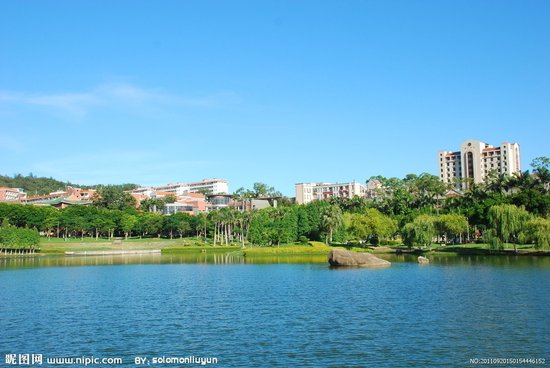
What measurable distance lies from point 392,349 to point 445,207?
91.2 m

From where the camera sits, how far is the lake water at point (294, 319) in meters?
23.7

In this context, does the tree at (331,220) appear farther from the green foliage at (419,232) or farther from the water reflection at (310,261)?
the green foliage at (419,232)

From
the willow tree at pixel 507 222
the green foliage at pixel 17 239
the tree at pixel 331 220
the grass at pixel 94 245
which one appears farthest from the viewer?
the grass at pixel 94 245

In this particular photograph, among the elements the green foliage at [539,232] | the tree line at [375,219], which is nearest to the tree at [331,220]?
the tree line at [375,219]

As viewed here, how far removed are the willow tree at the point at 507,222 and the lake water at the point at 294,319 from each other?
25.8 metres

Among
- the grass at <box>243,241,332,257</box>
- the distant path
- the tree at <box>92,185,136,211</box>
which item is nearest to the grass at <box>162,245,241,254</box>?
the distant path

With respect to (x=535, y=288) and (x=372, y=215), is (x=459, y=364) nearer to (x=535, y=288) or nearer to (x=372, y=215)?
(x=535, y=288)

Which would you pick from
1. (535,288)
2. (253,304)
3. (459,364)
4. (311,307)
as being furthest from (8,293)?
(535,288)

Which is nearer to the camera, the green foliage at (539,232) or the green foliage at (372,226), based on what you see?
the green foliage at (539,232)

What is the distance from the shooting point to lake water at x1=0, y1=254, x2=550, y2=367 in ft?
77.8

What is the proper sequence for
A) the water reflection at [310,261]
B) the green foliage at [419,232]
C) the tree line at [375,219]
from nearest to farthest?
the water reflection at [310,261]
the tree line at [375,219]
the green foliage at [419,232]

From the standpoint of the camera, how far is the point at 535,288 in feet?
130

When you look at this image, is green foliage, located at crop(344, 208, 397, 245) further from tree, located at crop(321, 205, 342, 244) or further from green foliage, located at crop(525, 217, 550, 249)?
green foliage, located at crop(525, 217, 550, 249)

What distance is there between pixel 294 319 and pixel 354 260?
34603 mm
